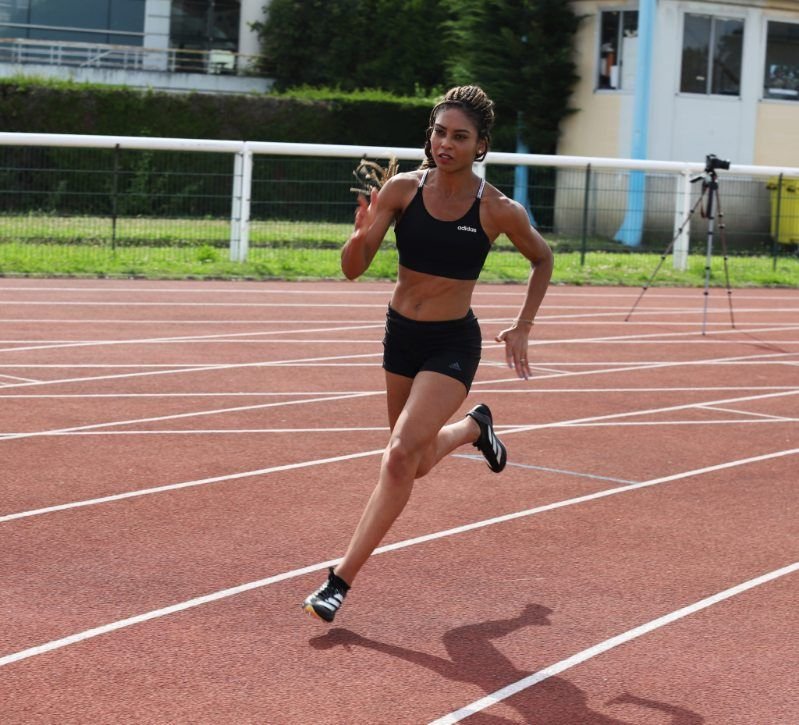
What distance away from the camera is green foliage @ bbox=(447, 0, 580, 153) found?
3038 centimetres

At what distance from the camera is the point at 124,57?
43.0 m

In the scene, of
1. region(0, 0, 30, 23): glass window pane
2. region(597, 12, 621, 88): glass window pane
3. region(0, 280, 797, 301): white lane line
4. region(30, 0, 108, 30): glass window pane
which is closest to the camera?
region(0, 280, 797, 301): white lane line

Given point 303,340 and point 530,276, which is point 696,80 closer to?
point 303,340

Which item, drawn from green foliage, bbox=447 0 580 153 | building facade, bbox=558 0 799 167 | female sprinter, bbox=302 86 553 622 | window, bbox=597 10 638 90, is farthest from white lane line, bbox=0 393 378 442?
window, bbox=597 10 638 90

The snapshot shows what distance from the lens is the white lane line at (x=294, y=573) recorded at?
16.8 feet

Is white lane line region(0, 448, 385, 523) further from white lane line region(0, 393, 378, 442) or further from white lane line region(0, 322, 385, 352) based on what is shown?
white lane line region(0, 322, 385, 352)

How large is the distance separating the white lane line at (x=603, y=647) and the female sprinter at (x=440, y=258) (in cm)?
98

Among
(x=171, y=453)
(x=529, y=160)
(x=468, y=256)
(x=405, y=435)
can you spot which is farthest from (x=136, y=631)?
(x=529, y=160)

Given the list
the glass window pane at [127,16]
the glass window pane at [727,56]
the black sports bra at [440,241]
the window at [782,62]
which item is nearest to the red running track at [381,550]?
the black sports bra at [440,241]

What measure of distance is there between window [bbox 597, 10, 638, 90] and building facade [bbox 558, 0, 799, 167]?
0.07 ft

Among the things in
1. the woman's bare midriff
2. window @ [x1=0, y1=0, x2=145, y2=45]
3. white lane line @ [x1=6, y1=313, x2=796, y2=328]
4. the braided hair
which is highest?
window @ [x1=0, y1=0, x2=145, y2=45]

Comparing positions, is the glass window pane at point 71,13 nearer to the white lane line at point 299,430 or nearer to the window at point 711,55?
the window at point 711,55

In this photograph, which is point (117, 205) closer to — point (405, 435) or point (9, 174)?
point (9, 174)

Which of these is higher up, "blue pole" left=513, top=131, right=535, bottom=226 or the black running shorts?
"blue pole" left=513, top=131, right=535, bottom=226
